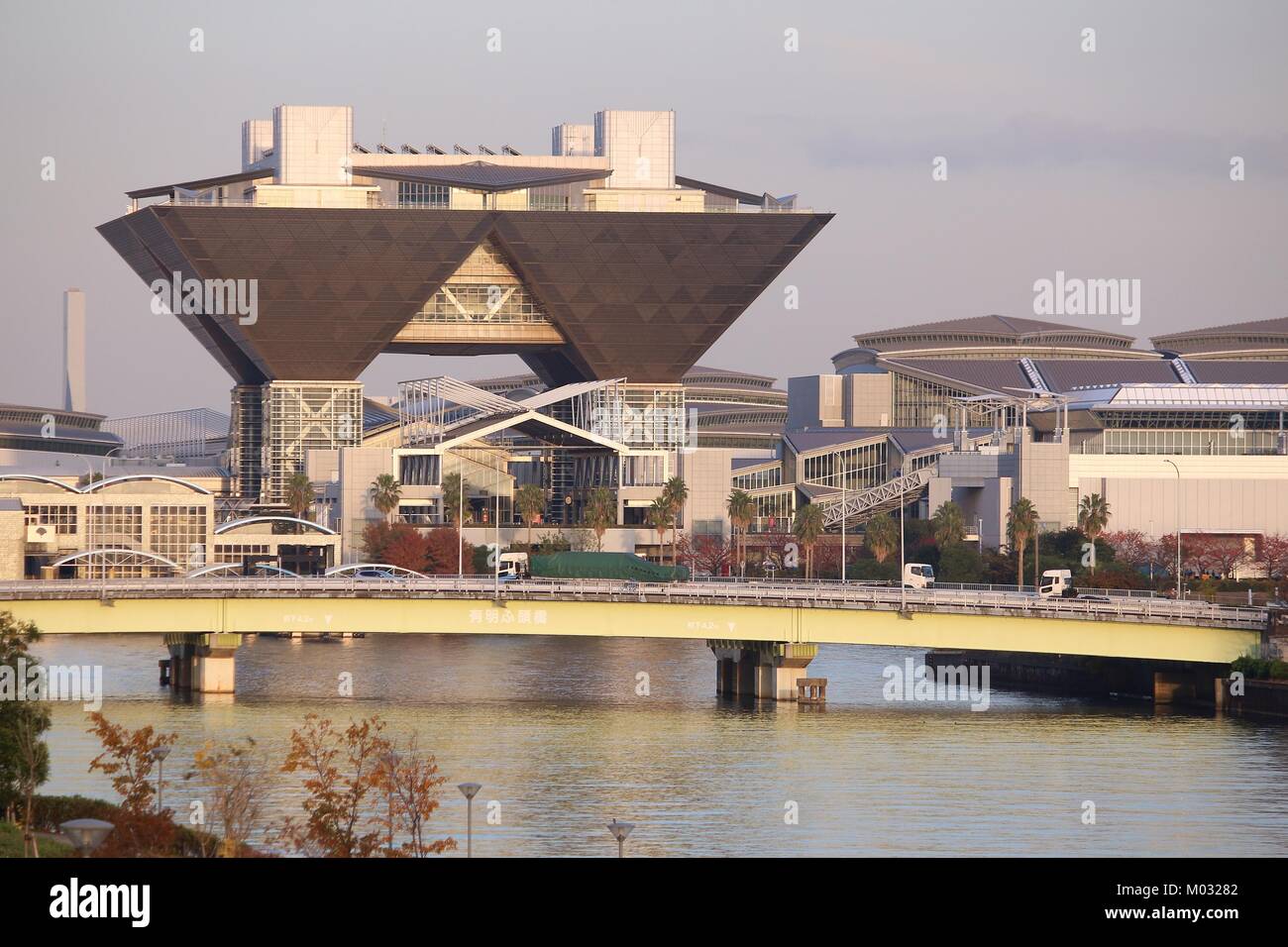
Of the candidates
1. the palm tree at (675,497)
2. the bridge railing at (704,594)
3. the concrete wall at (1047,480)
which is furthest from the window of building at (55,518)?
the concrete wall at (1047,480)

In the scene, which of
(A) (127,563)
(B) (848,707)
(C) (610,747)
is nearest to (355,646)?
(A) (127,563)

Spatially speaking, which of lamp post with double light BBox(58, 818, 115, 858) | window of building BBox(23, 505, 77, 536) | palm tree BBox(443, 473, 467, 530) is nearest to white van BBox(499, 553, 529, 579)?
palm tree BBox(443, 473, 467, 530)

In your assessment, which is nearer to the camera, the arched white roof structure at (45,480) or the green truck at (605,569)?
the green truck at (605,569)

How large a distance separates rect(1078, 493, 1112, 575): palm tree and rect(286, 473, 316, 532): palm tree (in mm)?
66953

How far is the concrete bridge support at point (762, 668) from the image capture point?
94750 mm

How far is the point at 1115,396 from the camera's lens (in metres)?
167

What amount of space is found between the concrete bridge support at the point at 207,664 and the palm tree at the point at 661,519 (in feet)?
248

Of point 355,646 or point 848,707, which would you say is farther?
point 355,646

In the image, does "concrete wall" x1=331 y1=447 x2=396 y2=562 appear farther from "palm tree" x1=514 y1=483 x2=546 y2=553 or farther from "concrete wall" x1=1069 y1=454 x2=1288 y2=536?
"concrete wall" x1=1069 y1=454 x2=1288 y2=536

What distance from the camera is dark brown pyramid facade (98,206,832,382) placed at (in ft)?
619

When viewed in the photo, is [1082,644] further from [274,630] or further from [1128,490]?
[1128,490]

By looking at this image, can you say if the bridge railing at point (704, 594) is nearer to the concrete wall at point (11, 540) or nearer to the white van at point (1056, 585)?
the white van at point (1056, 585)
